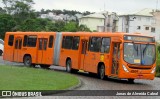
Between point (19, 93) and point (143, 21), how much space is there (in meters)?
116

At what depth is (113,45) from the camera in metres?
27.2

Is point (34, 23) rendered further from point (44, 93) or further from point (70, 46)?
point (44, 93)

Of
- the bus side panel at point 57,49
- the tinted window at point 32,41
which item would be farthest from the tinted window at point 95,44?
the tinted window at point 32,41

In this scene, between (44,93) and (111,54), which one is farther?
(111,54)

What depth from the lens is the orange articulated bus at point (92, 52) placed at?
2603 cm

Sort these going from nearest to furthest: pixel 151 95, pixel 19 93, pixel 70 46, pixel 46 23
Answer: pixel 19 93 < pixel 151 95 < pixel 70 46 < pixel 46 23

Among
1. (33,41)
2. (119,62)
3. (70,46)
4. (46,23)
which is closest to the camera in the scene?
(119,62)

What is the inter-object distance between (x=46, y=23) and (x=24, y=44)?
60.1m

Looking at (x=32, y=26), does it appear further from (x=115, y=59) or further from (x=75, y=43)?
(x=115, y=59)

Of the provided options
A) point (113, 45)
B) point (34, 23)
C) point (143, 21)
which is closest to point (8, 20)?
point (34, 23)

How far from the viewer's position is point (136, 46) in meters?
26.3

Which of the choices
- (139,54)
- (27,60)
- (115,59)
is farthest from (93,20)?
(139,54)

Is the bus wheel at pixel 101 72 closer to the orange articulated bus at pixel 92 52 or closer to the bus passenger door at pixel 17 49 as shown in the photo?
the orange articulated bus at pixel 92 52

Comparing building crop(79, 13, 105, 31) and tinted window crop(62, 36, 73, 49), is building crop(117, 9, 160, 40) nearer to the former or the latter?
building crop(79, 13, 105, 31)
